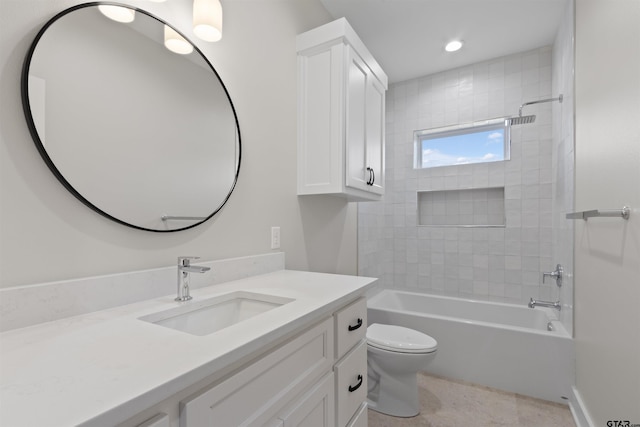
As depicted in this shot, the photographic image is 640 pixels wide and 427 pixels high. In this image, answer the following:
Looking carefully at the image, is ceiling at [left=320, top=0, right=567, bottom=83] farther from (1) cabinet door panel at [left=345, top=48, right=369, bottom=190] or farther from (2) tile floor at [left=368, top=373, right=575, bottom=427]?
(2) tile floor at [left=368, top=373, right=575, bottom=427]

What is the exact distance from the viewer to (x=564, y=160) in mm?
2189

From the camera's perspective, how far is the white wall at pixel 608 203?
43.7 inches

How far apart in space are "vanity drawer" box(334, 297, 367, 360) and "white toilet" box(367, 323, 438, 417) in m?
0.65

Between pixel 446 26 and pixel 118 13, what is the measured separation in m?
2.31

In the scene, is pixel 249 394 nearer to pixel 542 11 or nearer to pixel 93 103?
pixel 93 103

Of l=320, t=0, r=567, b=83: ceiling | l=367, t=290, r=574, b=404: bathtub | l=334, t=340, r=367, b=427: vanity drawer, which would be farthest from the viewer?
l=320, t=0, r=567, b=83: ceiling

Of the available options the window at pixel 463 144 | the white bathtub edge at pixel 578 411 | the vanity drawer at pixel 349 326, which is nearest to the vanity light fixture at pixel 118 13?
the vanity drawer at pixel 349 326

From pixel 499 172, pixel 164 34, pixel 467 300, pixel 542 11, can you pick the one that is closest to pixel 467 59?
pixel 542 11

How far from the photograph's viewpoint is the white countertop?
416 mm

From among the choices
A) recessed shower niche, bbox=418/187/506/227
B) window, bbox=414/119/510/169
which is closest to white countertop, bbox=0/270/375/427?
recessed shower niche, bbox=418/187/506/227

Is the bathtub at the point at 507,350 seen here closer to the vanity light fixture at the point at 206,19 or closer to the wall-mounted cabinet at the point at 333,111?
the wall-mounted cabinet at the point at 333,111

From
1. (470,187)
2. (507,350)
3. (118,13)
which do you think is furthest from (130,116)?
(470,187)

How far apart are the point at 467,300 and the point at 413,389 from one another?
1.30 metres

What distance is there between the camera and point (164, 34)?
3.64ft
